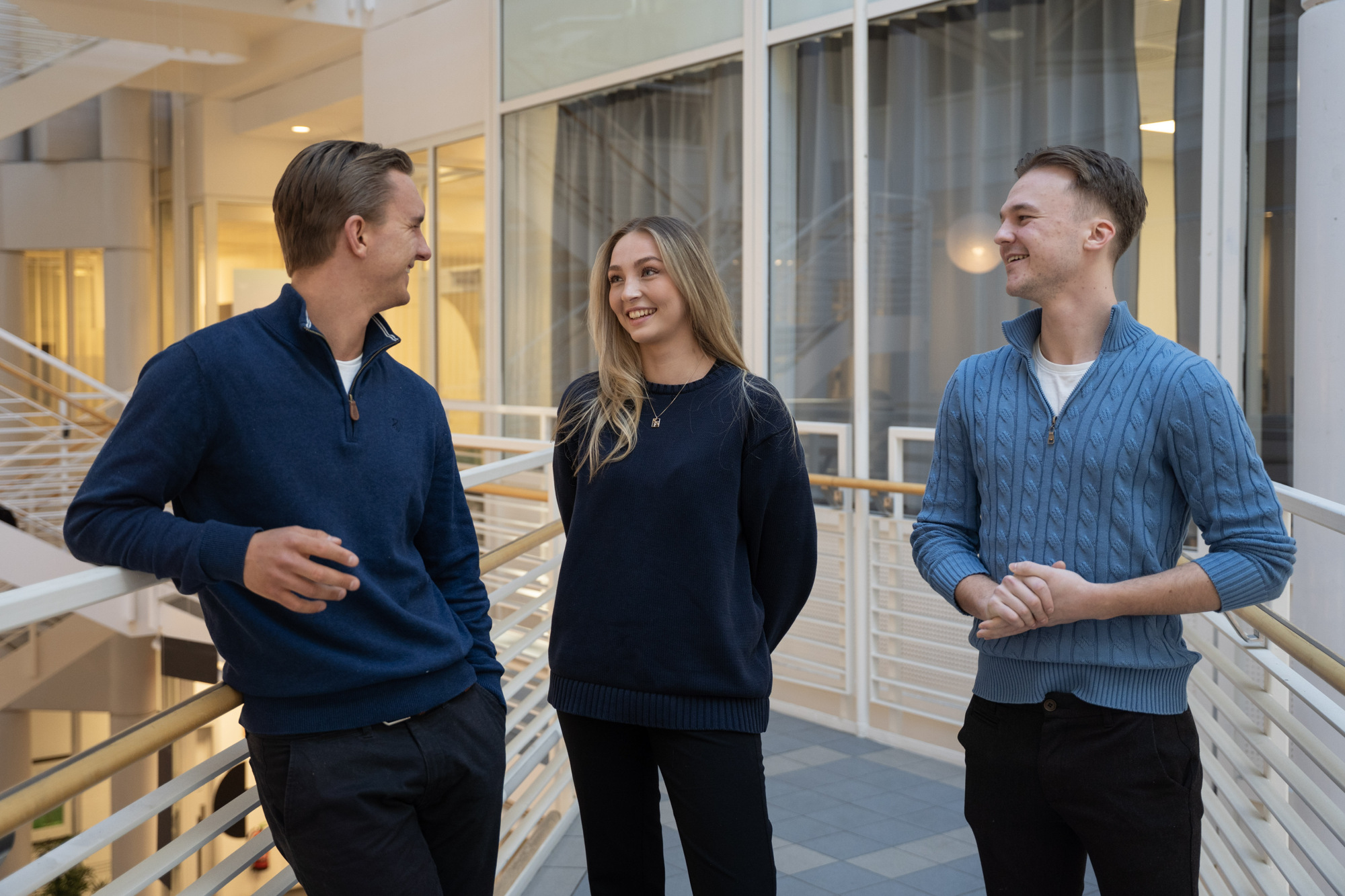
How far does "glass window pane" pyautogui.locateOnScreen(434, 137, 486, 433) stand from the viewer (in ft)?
23.7

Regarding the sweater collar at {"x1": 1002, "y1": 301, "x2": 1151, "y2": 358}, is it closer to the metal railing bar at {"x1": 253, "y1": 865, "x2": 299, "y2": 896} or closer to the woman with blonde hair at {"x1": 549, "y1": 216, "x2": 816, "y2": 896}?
the woman with blonde hair at {"x1": 549, "y1": 216, "x2": 816, "y2": 896}

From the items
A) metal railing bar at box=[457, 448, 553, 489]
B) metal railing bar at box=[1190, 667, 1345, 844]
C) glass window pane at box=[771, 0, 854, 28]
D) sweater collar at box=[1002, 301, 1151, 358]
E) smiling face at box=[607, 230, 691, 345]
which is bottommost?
metal railing bar at box=[1190, 667, 1345, 844]

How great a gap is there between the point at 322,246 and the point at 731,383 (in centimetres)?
68

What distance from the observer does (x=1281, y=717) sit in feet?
6.20

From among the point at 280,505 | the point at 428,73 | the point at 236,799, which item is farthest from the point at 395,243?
the point at 428,73

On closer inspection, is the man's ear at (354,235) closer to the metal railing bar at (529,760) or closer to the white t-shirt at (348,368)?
the white t-shirt at (348,368)

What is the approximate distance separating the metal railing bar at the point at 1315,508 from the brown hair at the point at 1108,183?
461 mm

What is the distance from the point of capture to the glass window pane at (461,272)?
A: 724 cm

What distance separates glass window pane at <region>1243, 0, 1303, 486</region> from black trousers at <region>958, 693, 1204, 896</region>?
241cm

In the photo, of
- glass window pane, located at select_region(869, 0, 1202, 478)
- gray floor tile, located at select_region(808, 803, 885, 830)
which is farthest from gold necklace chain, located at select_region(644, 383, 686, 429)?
glass window pane, located at select_region(869, 0, 1202, 478)

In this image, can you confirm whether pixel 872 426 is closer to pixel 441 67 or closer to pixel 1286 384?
pixel 1286 384

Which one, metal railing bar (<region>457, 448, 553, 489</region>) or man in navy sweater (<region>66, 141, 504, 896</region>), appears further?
metal railing bar (<region>457, 448, 553, 489</region>)

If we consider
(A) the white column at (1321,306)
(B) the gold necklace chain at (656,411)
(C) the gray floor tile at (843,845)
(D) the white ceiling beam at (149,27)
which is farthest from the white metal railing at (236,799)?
(D) the white ceiling beam at (149,27)

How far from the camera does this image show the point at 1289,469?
3.57 metres
